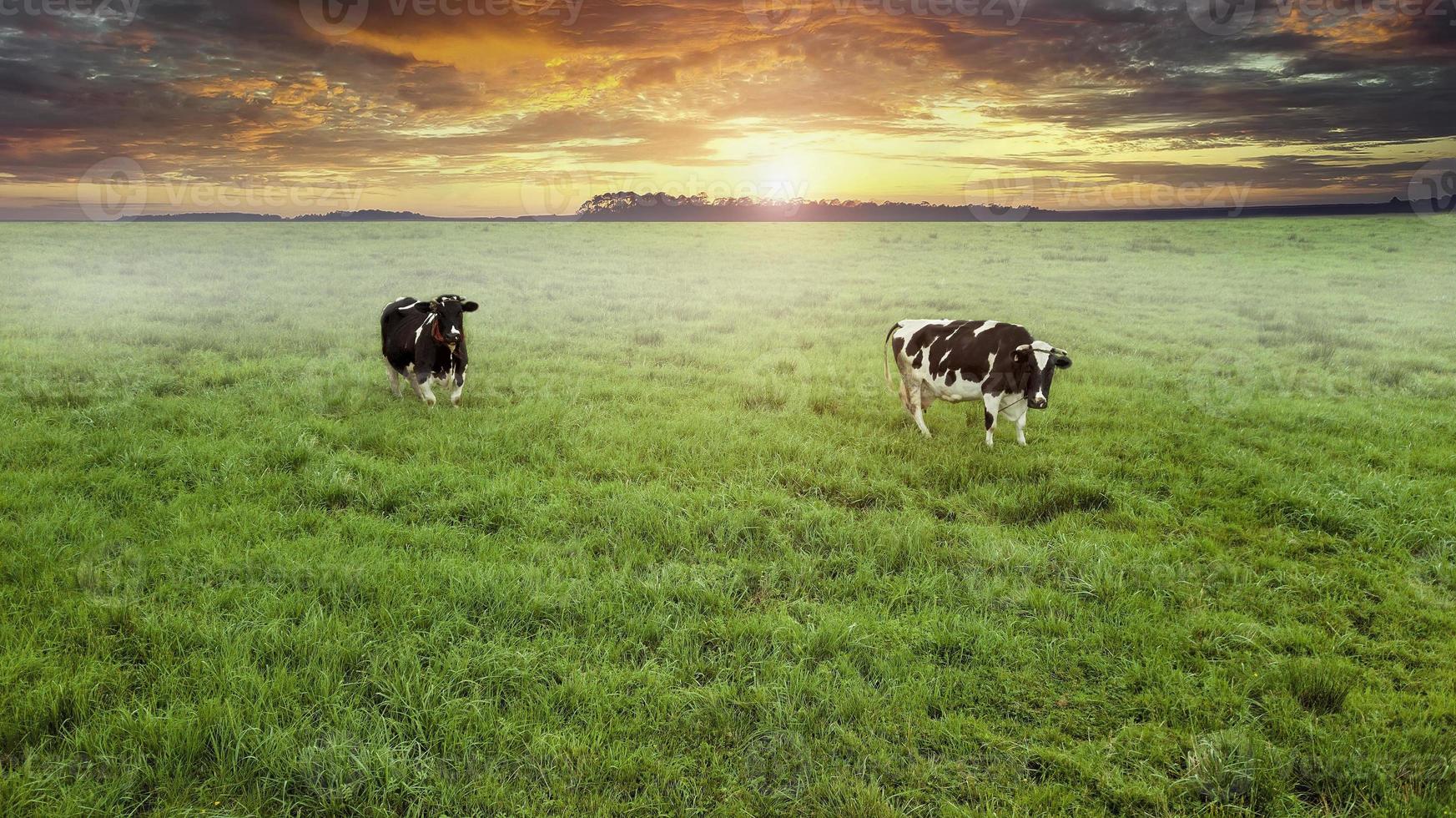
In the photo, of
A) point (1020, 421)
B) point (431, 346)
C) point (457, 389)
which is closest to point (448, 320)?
point (431, 346)

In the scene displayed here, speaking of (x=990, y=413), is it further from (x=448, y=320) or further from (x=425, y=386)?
(x=425, y=386)

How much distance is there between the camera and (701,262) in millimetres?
34375

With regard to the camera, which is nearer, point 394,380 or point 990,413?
point 990,413

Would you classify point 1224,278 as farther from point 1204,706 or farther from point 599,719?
point 599,719

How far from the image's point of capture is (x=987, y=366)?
8688 millimetres

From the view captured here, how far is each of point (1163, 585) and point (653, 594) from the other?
4.06 m

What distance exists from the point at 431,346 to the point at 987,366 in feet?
24.7

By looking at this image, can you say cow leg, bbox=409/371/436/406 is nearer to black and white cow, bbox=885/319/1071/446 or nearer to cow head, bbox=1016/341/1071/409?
black and white cow, bbox=885/319/1071/446

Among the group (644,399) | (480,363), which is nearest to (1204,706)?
(644,399)

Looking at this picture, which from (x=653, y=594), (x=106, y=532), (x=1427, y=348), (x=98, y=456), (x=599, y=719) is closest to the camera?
(x=599, y=719)

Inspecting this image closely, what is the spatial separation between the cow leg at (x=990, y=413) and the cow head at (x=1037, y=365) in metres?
0.41

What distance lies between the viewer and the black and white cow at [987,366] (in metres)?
8.53

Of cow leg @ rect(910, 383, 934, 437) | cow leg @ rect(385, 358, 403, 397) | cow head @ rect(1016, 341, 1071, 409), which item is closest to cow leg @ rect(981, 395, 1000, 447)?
cow head @ rect(1016, 341, 1071, 409)

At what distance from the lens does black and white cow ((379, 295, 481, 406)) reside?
996 cm
